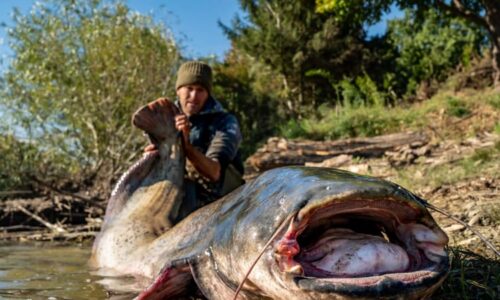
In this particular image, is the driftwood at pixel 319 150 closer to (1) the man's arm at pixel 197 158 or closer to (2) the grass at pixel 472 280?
(1) the man's arm at pixel 197 158

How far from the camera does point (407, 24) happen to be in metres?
30.4

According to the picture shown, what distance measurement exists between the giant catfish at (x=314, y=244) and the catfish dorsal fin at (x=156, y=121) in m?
1.52

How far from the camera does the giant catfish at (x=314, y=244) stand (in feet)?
4.90

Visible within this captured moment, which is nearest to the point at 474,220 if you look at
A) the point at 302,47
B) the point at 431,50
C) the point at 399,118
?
the point at 399,118

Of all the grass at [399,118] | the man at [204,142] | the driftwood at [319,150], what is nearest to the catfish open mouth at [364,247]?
the man at [204,142]

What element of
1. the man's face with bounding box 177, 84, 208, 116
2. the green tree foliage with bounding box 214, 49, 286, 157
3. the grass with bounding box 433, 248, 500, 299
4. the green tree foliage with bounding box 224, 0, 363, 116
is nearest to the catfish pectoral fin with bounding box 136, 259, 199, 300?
the grass with bounding box 433, 248, 500, 299

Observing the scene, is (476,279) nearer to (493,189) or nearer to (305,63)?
(493,189)

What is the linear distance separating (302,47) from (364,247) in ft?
66.9

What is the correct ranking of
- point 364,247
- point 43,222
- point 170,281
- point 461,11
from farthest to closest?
point 461,11, point 43,222, point 170,281, point 364,247

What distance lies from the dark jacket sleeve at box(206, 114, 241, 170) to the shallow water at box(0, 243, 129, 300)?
1.23 meters

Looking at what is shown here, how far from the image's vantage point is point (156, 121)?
3.72 m

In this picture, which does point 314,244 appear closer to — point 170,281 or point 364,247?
point 364,247

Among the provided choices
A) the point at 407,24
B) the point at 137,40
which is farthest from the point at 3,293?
the point at 407,24

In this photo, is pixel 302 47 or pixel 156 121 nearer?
pixel 156 121
